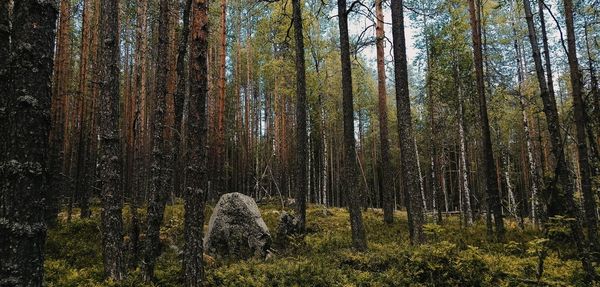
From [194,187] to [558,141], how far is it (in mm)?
7771

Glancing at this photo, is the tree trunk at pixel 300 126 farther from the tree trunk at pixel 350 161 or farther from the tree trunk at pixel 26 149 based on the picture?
the tree trunk at pixel 26 149

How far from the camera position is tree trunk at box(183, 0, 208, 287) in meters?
4.96

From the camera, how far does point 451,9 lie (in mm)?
16203

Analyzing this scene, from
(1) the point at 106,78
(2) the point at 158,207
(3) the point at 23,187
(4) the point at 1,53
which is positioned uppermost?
(1) the point at 106,78

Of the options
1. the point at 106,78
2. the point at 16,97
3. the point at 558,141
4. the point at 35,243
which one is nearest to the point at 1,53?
Result: the point at 16,97

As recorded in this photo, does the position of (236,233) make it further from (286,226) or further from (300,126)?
(300,126)

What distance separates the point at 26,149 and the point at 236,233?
7.87 metres

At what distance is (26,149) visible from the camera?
205 cm

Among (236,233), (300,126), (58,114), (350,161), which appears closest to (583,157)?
(350,161)

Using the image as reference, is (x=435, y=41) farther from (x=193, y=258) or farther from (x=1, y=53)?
(x=1, y=53)

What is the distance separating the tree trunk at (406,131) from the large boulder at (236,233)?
153 inches

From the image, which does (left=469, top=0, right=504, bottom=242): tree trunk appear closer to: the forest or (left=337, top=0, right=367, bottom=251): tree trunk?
the forest

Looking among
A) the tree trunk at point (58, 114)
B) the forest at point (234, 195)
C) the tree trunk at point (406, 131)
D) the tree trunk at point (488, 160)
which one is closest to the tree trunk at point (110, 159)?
the forest at point (234, 195)

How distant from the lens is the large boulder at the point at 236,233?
30.7 feet
